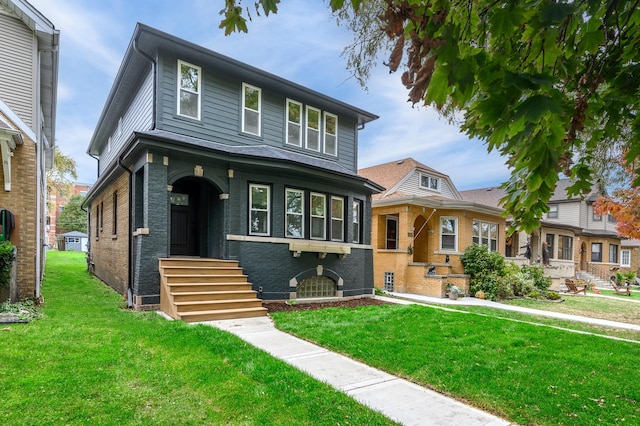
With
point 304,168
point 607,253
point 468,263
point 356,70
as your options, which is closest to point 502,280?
Answer: point 468,263

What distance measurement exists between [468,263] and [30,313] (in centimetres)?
1482

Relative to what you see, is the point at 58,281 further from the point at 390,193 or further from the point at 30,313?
the point at 390,193

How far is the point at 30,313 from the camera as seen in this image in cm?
688

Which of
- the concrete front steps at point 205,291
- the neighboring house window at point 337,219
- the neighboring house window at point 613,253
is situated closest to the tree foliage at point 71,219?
the neighboring house window at point 337,219

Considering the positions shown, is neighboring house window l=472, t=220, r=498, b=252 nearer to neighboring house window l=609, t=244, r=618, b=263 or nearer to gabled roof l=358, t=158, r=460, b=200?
gabled roof l=358, t=158, r=460, b=200

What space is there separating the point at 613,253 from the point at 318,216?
3084 centimetres

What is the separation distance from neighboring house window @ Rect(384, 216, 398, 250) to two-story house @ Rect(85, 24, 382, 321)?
4609 millimetres

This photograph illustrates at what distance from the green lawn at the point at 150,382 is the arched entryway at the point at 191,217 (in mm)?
4740

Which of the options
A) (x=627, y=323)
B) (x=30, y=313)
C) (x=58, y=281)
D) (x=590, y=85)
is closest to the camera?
(x=590, y=85)

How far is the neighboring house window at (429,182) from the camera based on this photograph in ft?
62.7

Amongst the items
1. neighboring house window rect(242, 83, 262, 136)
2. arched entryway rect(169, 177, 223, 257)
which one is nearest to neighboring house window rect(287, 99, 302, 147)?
neighboring house window rect(242, 83, 262, 136)

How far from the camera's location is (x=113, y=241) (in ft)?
38.3

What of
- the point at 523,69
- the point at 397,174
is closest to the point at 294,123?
the point at 397,174

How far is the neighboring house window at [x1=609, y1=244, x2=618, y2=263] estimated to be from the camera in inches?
1157
